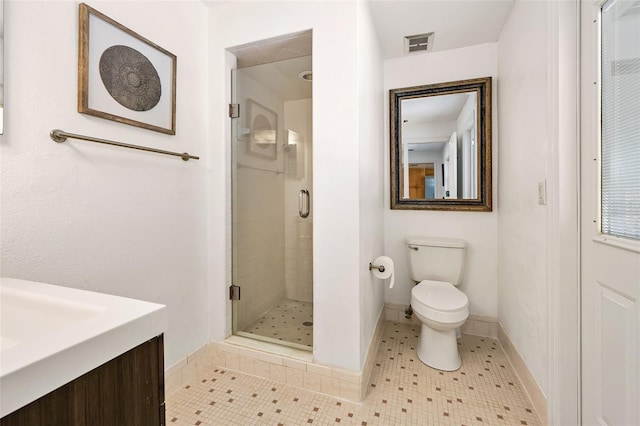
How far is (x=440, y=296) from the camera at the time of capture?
6.32 ft

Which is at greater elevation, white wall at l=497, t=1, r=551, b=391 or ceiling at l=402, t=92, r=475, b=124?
ceiling at l=402, t=92, r=475, b=124

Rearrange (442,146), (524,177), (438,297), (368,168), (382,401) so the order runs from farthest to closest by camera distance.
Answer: (442,146)
(438,297)
(368,168)
(524,177)
(382,401)

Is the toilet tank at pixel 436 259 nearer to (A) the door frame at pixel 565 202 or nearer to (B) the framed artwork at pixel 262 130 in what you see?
(A) the door frame at pixel 565 202

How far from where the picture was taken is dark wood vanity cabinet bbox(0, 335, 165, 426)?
0.48 metres

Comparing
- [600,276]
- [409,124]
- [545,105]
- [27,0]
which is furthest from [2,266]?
[409,124]

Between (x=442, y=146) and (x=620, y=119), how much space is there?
1.41 meters

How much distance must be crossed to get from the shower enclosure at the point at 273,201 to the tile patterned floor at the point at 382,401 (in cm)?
31

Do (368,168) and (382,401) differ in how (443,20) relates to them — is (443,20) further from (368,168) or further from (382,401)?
(382,401)

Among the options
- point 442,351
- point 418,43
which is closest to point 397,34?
point 418,43

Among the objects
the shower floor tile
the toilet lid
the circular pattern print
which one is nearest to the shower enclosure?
the shower floor tile

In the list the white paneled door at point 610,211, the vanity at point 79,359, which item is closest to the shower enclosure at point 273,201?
the vanity at point 79,359

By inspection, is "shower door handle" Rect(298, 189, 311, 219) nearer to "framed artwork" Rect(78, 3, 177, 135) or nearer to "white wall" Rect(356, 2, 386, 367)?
"white wall" Rect(356, 2, 386, 367)

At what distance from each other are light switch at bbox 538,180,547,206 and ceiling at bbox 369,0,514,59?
120cm

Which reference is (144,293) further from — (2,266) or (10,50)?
(10,50)
